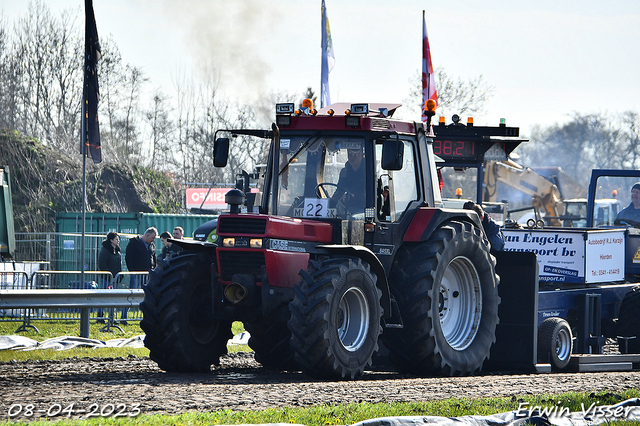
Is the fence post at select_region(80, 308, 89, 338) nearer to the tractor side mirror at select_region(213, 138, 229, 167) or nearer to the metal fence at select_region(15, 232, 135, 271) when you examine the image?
the tractor side mirror at select_region(213, 138, 229, 167)

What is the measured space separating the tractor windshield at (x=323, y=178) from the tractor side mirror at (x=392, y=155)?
528 mm

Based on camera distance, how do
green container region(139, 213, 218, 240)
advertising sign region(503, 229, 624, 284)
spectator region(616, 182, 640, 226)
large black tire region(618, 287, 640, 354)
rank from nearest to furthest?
1. advertising sign region(503, 229, 624, 284)
2. large black tire region(618, 287, 640, 354)
3. spectator region(616, 182, 640, 226)
4. green container region(139, 213, 218, 240)

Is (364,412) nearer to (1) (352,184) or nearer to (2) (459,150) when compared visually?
(1) (352,184)

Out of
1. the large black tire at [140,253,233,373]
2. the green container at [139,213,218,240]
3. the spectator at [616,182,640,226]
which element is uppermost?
the spectator at [616,182,640,226]

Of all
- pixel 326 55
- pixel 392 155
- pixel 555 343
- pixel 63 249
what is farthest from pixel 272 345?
pixel 63 249

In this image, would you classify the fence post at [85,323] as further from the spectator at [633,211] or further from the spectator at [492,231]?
the spectator at [633,211]

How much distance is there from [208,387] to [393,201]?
293cm

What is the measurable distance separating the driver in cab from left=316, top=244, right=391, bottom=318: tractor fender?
60 cm

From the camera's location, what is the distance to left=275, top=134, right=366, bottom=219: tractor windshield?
8945mm

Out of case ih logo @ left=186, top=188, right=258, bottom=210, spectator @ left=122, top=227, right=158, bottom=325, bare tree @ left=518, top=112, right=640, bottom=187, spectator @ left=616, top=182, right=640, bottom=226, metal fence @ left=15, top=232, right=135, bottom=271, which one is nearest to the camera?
spectator @ left=616, top=182, right=640, bottom=226

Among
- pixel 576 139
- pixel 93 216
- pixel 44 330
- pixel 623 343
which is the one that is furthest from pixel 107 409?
pixel 576 139

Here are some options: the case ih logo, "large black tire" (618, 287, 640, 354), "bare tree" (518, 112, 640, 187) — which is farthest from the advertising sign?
"bare tree" (518, 112, 640, 187)

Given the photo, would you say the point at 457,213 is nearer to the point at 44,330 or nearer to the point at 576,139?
the point at 44,330

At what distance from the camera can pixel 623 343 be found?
11633 mm
